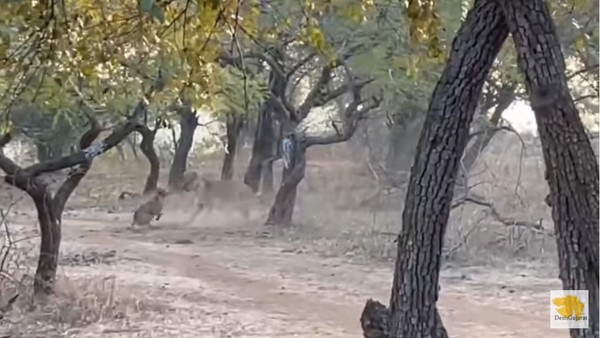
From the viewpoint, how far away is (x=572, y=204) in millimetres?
1409

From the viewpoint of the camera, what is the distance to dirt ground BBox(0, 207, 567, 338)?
4.16 metres

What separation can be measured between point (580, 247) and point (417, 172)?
35 centimetres

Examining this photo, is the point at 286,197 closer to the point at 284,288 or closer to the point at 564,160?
the point at 284,288

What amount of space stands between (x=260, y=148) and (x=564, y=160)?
8667 mm

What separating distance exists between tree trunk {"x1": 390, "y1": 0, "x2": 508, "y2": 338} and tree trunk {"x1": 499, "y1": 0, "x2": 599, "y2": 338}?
14cm

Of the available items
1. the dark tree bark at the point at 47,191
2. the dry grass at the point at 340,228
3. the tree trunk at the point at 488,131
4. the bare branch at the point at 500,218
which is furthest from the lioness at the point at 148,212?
the dark tree bark at the point at 47,191

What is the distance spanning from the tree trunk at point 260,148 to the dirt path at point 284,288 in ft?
5.91

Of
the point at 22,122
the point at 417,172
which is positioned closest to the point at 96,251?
the point at 22,122

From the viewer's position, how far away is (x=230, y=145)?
10.4 meters

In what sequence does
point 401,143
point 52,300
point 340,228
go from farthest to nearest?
point 401,143 < point 340,228 < point 52,300

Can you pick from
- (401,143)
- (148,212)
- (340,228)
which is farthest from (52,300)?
(401,143)

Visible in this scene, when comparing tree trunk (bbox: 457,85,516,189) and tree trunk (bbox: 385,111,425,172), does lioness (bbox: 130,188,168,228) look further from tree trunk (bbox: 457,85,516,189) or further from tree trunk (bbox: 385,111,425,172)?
tree trunk (bbox: 457,85,516,189)

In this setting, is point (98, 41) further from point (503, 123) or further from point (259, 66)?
point (259, 66)

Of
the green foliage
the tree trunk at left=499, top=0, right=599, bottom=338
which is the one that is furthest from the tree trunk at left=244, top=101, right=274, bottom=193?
the tree trunk at left=499, top=0, right=599, bottom=338
